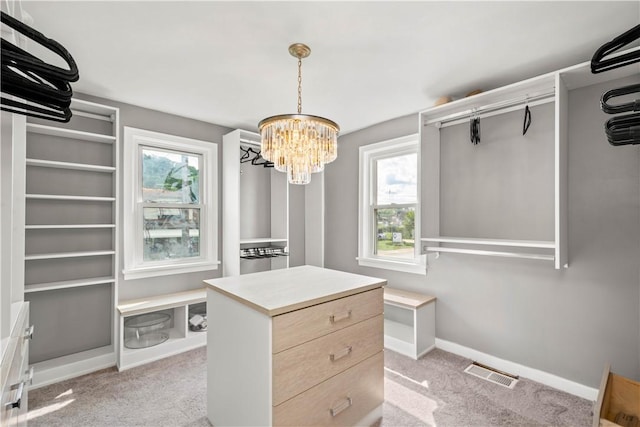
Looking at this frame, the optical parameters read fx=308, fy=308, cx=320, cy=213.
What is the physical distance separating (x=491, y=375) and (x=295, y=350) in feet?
6.69

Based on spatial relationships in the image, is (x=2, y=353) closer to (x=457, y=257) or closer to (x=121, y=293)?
(x=121, y=293)

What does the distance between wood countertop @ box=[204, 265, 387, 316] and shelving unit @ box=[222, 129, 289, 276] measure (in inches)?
59.9

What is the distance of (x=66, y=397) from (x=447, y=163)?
3.80 meters

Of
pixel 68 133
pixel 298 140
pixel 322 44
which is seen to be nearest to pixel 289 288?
pixel 298 140

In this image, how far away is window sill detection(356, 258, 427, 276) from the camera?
3.33 metres

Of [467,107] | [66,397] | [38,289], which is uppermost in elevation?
[467,107]

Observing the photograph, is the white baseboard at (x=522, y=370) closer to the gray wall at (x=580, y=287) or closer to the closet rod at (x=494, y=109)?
the gray wall at (x=580, y=287)

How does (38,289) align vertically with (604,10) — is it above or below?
below

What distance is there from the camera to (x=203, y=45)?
2.06m

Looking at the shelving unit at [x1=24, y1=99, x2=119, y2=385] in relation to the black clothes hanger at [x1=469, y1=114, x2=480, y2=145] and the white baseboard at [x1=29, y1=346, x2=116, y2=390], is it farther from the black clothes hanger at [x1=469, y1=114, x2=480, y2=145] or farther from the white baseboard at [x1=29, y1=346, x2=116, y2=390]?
the black clothes hanger at [x1=469, y1=114, x2=480, y2=145]

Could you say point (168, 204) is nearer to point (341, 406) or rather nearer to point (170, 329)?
point (170, 329)

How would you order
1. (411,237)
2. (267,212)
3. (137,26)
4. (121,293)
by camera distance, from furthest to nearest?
(267,212)
(411,237)
(121,293)
(137,26)

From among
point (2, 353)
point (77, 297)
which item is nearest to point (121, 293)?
point (77, 297)

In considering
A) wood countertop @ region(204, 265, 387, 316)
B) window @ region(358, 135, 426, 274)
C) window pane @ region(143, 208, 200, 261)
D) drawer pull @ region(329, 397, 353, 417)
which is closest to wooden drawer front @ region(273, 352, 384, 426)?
drawer pull @ region(329, 397, 353, 417)
